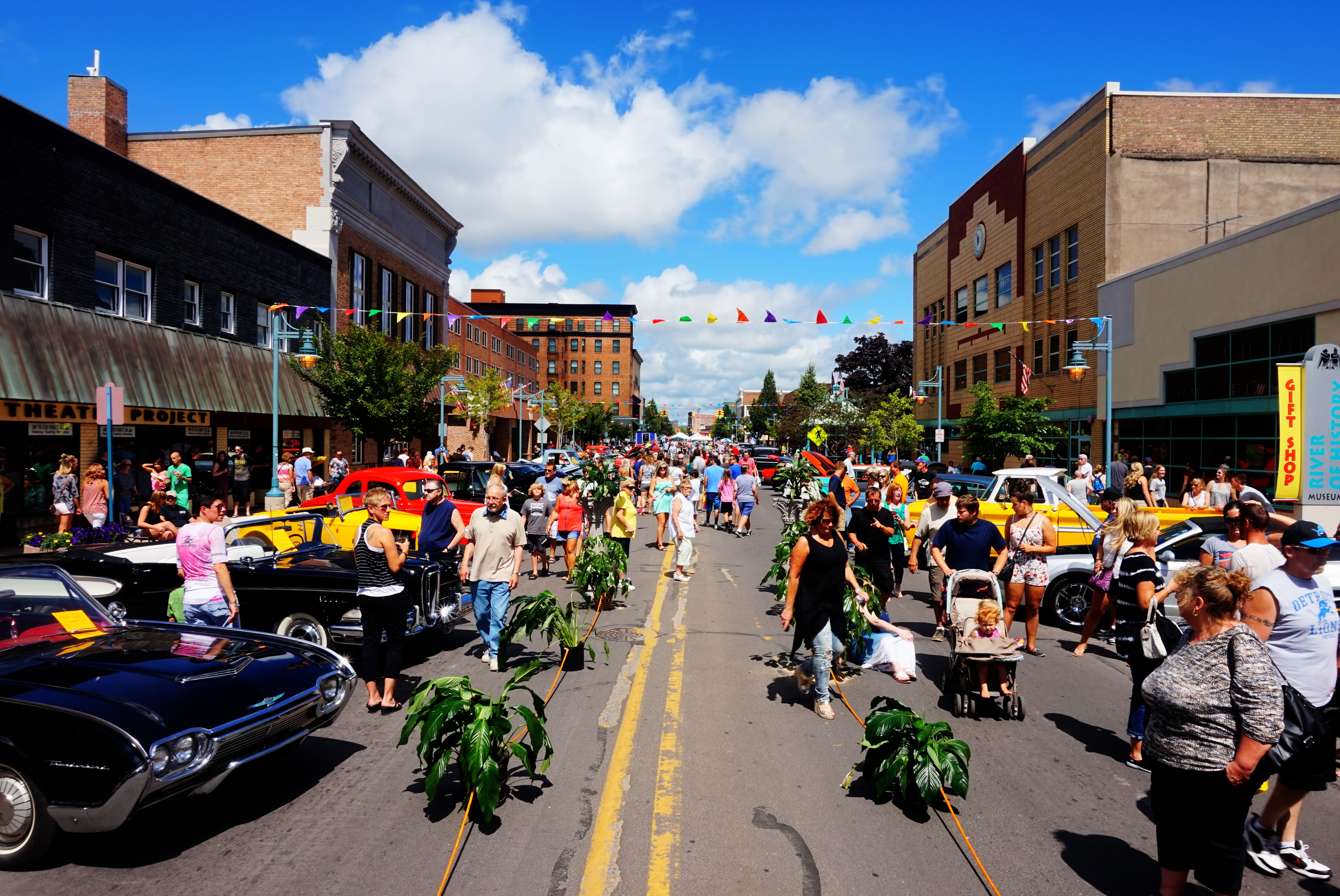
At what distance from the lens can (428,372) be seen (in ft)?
86.1

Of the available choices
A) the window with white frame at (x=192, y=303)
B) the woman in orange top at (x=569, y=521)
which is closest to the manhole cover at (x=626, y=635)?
the woman in orange top at (x=569, y=521)

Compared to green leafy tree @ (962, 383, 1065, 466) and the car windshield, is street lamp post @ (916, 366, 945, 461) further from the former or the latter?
the car windshield

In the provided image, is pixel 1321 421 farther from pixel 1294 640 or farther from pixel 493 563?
pixel 493 563

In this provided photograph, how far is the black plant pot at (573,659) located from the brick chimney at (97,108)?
28957 millimetres

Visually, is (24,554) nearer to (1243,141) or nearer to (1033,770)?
(1033,770)

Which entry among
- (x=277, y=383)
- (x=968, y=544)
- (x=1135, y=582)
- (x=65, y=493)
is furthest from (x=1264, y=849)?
(x=277, y=383)

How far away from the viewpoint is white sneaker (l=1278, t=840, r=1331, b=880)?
4.15m

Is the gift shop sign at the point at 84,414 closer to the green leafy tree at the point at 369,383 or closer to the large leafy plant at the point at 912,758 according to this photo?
the green leafy tree at the point at 369,383

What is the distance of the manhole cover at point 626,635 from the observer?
354 inches

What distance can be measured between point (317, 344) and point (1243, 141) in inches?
1316

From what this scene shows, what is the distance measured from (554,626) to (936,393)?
47386 mm

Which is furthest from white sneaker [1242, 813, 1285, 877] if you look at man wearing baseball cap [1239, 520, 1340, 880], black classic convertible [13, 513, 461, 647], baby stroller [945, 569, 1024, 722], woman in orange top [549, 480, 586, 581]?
woman in orange top [549, 480, 586, 581]

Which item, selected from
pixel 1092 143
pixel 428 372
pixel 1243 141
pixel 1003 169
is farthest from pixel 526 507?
pixel 1003 169

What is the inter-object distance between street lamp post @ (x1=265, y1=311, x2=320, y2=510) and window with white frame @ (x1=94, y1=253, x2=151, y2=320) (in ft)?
9.83
